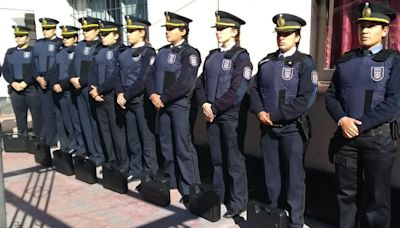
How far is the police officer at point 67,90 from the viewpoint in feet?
18.1

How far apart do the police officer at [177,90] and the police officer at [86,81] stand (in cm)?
127

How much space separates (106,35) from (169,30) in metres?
1.11

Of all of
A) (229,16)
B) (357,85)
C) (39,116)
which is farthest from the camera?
(39,116)

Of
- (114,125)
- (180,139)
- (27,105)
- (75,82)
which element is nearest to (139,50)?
(114,125)

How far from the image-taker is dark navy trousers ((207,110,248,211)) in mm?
3670

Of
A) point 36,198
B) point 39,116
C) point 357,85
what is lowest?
point 36,198

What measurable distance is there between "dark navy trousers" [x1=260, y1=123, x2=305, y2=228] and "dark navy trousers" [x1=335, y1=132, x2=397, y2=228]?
313 mm

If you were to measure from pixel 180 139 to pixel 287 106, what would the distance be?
53.8 inches

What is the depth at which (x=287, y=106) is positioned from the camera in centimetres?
309

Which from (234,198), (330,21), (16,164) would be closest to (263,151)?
(234,198)

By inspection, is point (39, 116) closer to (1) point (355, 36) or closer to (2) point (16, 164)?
(2) point (16, 164)

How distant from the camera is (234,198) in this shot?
375cm

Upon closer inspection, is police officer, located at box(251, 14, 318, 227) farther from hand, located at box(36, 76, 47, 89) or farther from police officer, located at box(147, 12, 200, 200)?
hand, located at box(36, 76, 47, 89)

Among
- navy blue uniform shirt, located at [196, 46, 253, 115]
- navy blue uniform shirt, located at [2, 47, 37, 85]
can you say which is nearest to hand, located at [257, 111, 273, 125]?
navy blue uniform shirt, located at [196, 46, 253, 115]
